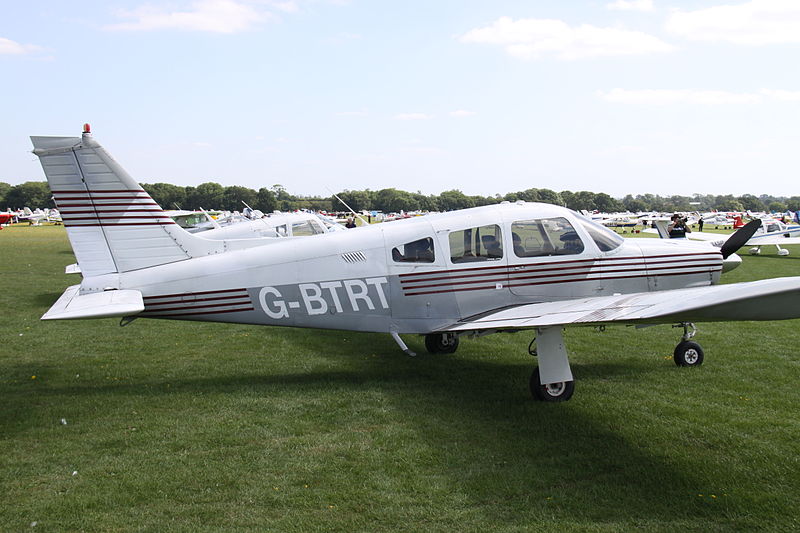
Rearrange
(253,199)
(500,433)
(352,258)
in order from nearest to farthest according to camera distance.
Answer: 1. (500,433)
2. (352,258)
3. (253,199)

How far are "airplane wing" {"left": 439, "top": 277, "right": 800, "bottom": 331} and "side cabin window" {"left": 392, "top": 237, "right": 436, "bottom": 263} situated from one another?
842mm

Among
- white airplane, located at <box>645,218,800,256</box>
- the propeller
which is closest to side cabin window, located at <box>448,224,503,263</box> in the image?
the propeller

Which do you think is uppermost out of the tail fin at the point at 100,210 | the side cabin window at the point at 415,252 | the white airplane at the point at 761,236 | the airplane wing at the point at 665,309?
the tail fin at the point at 100,210

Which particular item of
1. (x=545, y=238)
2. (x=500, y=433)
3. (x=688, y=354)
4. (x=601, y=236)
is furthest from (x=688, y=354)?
(x=500, y=433)

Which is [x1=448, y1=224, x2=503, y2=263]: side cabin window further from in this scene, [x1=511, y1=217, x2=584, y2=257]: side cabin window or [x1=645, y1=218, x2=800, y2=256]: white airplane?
[x1=645, y1=218, x2=800, y2=256]: white airplane

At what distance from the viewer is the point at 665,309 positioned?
16.0 feet

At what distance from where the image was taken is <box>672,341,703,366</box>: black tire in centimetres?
789

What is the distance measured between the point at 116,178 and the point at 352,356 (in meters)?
3.80

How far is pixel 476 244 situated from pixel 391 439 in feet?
8.84

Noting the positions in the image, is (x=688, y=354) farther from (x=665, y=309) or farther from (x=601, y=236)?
(x=665, y=309)

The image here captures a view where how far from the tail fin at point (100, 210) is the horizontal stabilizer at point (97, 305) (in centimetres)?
36

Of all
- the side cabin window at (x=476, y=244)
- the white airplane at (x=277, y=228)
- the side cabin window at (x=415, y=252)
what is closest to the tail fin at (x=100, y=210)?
the side cabin window at (x=415, y=252)

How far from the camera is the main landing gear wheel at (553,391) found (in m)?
6.44

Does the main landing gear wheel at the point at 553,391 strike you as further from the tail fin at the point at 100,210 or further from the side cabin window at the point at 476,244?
the tail fin at the point at 100,210
